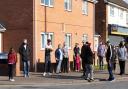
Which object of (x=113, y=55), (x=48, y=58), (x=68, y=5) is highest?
(x=68, y=5)

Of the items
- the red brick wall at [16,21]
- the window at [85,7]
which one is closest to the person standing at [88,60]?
the red brick wall at [16,21]

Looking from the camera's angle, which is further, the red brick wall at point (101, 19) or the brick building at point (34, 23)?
the red brick wall at point (101, 19)

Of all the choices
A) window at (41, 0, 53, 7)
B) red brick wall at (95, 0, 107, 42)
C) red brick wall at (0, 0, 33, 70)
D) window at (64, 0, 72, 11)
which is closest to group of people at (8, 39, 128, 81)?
red brick wall at (0, 0, 33, 70)

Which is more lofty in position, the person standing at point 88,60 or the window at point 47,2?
the window at point 47,2

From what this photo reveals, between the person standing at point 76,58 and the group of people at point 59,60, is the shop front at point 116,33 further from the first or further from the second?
the group of people at point 59,60

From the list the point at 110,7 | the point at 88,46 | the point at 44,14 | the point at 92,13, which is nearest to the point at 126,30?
the point at 110,7

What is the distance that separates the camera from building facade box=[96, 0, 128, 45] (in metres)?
58.1

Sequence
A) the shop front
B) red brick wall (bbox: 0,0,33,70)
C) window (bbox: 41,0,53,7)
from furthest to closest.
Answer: the shop front, window (bbox: 41,0,53,7), red brick wall (bbox: 0,0,33,70)

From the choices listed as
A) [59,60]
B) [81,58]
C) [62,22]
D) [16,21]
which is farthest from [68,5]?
[81,58]

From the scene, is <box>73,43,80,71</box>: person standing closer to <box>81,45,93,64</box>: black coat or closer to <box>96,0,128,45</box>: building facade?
<box>81,45,93,64</box>: black coat

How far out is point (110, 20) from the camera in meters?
59.8

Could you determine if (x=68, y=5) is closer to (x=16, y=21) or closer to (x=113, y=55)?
(x=16, y=21)

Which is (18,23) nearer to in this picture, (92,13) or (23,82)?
(23,82)

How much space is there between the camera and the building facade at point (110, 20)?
191 ft
